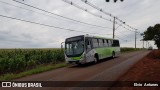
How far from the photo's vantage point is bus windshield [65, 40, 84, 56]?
73.8 feet

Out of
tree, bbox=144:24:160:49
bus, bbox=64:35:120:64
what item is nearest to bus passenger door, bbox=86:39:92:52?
bus, bbox=64:35:120:64

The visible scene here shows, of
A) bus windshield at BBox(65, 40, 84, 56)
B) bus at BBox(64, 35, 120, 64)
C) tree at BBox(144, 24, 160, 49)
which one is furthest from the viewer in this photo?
tree at BBox(144, 24, 160, 49)

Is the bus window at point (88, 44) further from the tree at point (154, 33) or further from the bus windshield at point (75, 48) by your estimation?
the tree at point (154, 33)

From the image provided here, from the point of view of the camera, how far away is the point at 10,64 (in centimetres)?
2128

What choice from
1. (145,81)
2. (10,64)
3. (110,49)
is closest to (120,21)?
(110,49)

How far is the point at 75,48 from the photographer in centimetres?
2280

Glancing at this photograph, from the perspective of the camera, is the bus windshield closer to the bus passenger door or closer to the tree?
the bus passenger door

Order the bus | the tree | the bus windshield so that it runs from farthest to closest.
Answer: the tree → the bus windshield → the bus

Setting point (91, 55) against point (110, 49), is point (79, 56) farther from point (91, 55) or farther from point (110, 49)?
point (110, 49)

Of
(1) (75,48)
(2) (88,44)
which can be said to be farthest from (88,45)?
(1) (75,48)

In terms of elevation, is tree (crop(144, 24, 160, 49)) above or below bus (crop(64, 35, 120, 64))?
above

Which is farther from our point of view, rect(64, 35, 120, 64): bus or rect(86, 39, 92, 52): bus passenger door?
rect(86, 39, 92, 52): bus passenger door

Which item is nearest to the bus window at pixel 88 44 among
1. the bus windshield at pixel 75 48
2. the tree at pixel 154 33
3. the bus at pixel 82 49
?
the bus at pixel 82 49

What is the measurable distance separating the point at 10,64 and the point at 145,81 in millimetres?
13699
